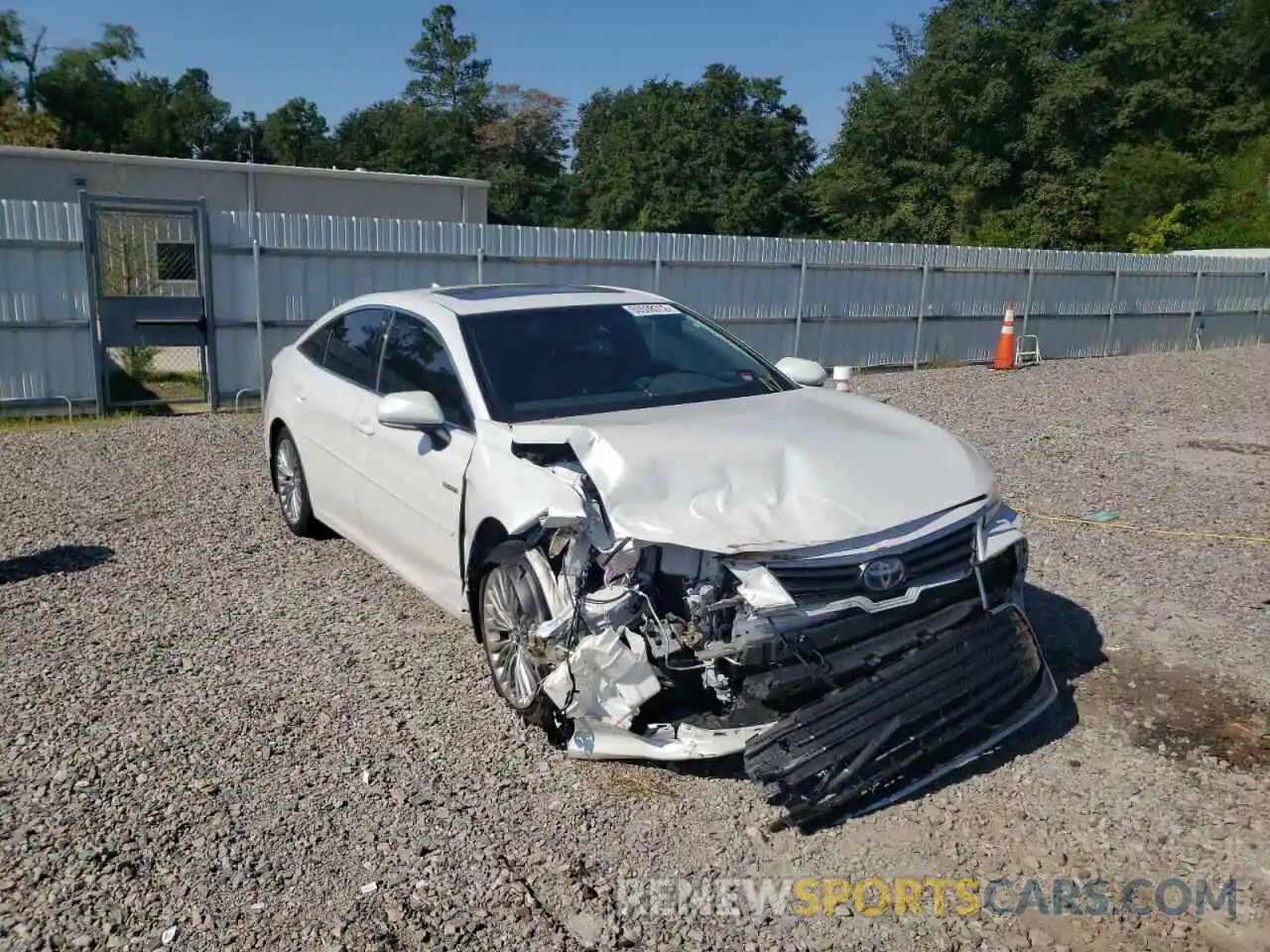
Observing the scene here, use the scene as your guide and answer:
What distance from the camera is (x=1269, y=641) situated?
523cm

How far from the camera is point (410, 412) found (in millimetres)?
4609

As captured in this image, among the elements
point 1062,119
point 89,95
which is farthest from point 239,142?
point 1062,119

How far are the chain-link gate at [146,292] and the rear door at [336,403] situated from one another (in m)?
5.96

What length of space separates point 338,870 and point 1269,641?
435 cm

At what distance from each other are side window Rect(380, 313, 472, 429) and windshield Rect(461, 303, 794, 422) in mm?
144

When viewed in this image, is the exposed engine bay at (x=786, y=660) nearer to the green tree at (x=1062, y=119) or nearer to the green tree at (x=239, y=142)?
the green tree at (x=1062, y=119)

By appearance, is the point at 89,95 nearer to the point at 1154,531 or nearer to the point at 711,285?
the point at 711,285

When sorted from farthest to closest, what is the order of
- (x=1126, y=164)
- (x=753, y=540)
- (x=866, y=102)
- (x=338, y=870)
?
(x=866, y=102) → (x=1126, y=164) → (x=753, y=540) → (x=338, y=870)

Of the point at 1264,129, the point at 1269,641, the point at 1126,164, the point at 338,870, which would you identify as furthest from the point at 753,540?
the point at 1264,129

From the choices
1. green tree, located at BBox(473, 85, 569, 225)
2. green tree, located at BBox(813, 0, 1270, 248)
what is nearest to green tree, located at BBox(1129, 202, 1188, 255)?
green tree, located at BBox(813, 0, 1270, 248)

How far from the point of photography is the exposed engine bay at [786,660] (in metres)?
3.59

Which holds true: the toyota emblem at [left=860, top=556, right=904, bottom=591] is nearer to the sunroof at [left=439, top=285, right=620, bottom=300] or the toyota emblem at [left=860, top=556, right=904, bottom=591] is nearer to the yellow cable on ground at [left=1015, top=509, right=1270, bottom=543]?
the sunroof at [left=439, top=285, right=620, bottom=300]

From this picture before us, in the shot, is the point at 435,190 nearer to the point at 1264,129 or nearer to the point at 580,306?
the point at 580,306

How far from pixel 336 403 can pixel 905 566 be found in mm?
3371
